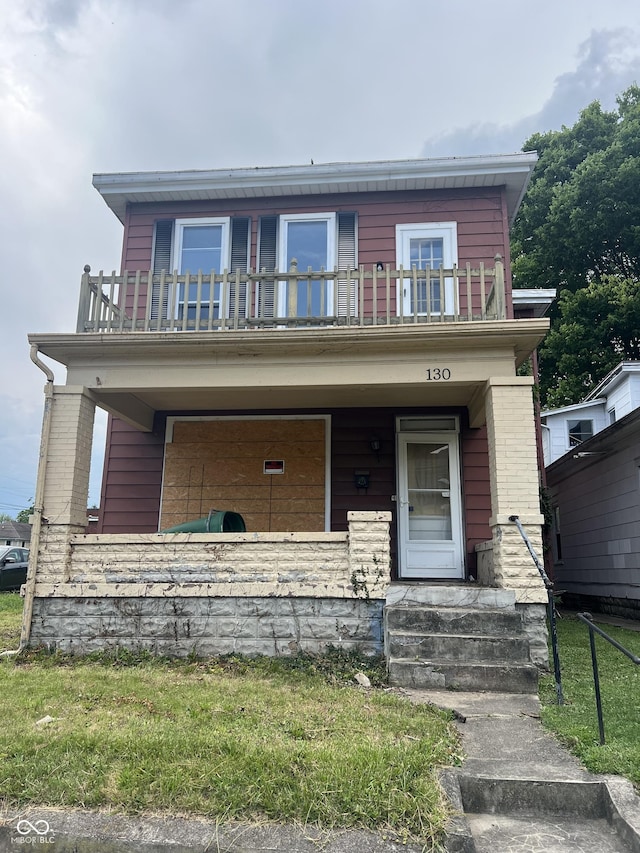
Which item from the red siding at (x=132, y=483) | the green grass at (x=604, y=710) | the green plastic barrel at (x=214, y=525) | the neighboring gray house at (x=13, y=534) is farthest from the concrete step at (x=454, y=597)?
the neighboring gray house at (x=13, y=534)

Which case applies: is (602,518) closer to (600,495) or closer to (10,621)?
(600,495)

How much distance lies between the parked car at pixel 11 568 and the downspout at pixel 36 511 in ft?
28.2

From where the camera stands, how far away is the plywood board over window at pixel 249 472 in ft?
27.3

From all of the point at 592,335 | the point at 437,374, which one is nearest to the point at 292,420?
the point at 437,374

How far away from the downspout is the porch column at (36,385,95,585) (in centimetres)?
1

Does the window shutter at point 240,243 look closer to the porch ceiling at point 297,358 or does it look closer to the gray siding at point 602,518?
the porch ceiling at point 297,358

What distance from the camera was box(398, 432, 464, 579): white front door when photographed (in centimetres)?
805

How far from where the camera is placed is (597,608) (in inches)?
462

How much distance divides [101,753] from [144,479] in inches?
220

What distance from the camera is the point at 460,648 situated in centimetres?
530

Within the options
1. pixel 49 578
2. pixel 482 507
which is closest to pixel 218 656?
pixel 49 578

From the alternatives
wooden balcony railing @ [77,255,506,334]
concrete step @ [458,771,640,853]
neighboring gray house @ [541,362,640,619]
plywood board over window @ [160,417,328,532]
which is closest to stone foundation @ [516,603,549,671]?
concrete step @ [458,771,640,853]

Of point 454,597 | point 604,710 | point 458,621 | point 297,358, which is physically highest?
point 297,358

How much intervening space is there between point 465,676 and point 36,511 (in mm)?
4725
